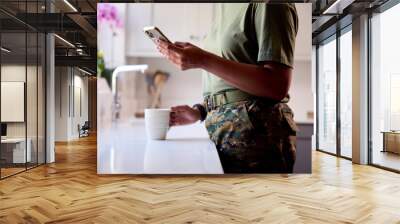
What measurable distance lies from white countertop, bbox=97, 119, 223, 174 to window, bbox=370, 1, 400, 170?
330cm

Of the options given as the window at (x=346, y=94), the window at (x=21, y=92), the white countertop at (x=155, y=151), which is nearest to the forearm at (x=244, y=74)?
the white countertop at (x=155, y=151)

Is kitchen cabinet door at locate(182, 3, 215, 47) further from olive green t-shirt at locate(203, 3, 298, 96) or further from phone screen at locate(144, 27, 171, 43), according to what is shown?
phone screen at locate(144, 27, 171, 43)

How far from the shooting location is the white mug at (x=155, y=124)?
167 inches

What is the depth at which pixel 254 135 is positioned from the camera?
4.26 meters

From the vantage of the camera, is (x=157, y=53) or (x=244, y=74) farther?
(x=157, y=53)

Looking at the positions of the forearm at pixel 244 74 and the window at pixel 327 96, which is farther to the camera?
the window at pixel 327 96

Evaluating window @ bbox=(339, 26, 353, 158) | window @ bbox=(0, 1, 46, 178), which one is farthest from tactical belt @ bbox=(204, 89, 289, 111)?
window @ bbox=(339, 26, 353, 158)

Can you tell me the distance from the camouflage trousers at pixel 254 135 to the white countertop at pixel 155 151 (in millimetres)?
150

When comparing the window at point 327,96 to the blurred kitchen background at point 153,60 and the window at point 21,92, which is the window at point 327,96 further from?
the window at point 21,92

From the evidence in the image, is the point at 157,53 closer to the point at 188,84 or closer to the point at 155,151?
the point at 188,84

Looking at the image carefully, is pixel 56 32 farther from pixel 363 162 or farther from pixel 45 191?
pixel 363 162

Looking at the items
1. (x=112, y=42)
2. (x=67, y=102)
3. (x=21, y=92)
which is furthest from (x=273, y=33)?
(x=67, y=102)

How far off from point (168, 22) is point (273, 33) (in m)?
1.20

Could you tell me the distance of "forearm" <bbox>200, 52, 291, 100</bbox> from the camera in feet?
13.4
